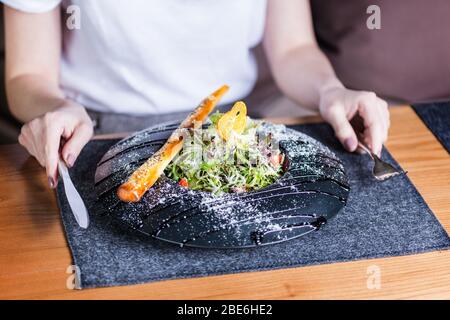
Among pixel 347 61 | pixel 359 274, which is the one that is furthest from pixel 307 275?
pixel 347 61

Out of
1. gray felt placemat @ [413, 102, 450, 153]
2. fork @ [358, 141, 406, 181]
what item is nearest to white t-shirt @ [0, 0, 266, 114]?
gray felt placemat @ [413, 102, 450, 153]

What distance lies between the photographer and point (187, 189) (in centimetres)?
90

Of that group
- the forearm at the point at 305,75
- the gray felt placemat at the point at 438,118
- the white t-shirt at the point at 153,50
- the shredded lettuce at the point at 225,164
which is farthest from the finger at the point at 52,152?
the gray felt placemat at the point at 438,118

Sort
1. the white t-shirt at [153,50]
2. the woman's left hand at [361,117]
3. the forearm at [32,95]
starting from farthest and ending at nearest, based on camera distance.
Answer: the white t-shirt at [153,50]
the forearm at [32,95]
the woman's left hand at [361,117]

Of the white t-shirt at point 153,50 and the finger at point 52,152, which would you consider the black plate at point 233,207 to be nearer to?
the finger at point 52,152

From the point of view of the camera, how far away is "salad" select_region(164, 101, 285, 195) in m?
0.94

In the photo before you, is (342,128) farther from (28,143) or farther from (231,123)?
(28,143)

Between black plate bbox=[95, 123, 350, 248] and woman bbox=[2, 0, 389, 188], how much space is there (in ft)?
1.05

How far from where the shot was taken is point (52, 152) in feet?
3.24

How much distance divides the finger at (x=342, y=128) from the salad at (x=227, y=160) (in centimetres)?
17

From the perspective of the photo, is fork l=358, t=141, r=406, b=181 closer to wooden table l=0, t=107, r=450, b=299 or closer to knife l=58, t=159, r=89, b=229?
wooden table l=0, t=107, r=450, b=299

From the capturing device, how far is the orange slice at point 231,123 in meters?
0.98
